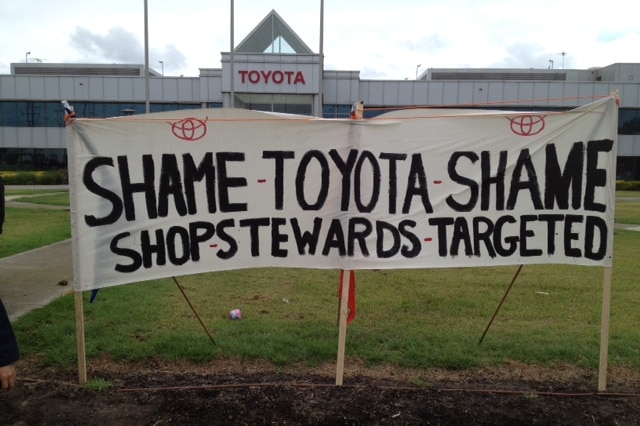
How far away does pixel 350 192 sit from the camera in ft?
12.9

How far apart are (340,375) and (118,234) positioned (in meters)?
2.02

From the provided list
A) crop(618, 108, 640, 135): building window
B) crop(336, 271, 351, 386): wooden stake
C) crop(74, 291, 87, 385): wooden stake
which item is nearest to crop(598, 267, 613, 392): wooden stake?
crop(336, 271, 351, 386): wooden stake

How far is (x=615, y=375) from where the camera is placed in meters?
4.20

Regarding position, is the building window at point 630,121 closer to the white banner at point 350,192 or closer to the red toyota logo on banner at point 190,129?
the white banner at point 350,192

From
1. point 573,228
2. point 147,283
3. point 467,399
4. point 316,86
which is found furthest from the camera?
point 316,86

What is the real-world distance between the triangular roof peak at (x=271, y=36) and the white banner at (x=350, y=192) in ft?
115

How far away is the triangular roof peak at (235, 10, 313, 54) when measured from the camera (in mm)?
37188

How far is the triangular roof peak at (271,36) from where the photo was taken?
37.2m

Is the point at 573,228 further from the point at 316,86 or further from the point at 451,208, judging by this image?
the point at 316,86

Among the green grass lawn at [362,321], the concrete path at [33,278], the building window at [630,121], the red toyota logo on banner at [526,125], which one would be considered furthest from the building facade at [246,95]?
the red toyota logo on banner at [526,125]

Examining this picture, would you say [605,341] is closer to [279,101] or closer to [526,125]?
[526,125]

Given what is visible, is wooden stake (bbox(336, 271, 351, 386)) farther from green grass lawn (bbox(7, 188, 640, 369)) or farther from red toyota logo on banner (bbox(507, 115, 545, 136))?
red toyota logo on banner (bbox(507, 115, 545, 136))

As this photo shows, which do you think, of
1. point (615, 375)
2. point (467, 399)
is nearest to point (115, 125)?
point (467, 399)

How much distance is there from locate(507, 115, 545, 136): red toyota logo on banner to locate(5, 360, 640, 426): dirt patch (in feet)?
6.55
